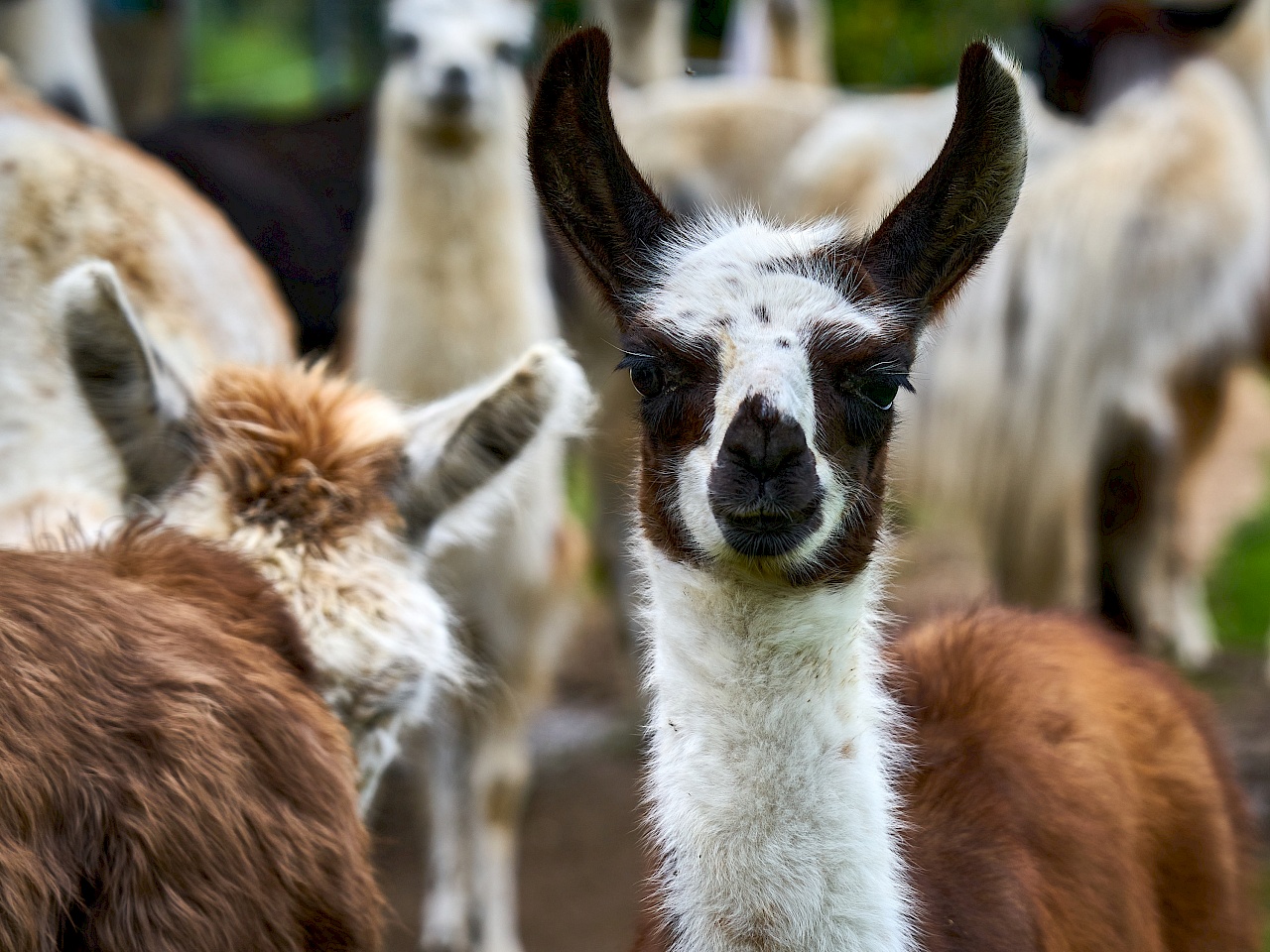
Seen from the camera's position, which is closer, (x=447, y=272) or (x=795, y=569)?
(x=795, y=569)

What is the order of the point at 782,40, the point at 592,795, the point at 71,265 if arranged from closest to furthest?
the point at 71,265 → the point at 592,795 → the point at 782,40

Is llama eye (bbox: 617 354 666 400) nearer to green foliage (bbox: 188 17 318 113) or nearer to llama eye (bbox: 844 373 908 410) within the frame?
llama eye (bbox: 844 373 908 410)

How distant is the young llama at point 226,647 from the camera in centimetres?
183

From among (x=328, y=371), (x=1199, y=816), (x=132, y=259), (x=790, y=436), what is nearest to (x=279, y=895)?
(x=790, y=436)

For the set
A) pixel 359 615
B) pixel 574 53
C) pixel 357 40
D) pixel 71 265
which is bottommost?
pixel 357 40

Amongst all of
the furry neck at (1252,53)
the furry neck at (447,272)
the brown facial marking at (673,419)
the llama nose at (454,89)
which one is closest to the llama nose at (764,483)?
the brown facial marking at (673,419)

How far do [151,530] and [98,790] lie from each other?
0.70 metres

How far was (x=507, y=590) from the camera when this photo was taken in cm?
449

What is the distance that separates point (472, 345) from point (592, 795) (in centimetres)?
224

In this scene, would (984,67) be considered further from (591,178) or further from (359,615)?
(359,615)

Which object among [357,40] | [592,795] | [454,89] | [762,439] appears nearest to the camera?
[762,439]

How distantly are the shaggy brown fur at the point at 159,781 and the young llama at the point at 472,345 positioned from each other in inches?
85.8

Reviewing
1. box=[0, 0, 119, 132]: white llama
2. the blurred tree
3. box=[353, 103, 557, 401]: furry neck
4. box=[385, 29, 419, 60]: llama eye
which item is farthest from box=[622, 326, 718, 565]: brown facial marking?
the blurred tree

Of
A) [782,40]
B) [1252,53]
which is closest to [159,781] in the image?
[1252,53]
